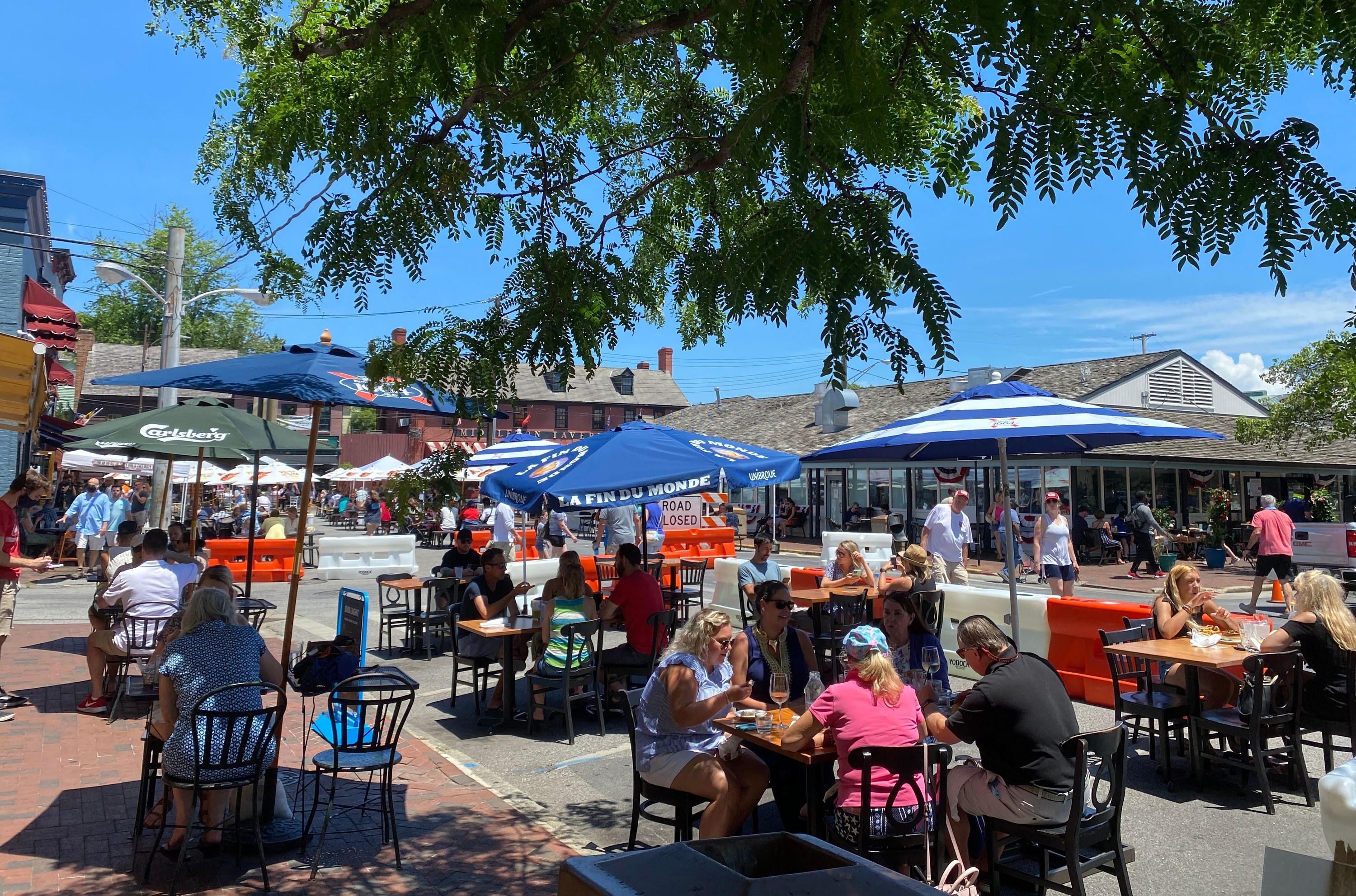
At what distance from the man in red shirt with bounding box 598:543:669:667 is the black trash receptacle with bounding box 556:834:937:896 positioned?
6.85 meters

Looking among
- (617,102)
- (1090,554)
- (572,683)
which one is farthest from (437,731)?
(1090,554)

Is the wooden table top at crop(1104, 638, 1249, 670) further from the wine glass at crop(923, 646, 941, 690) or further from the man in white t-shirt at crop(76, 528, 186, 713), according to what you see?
the man in white t-shirt at crop(76, 528, 186, 713)

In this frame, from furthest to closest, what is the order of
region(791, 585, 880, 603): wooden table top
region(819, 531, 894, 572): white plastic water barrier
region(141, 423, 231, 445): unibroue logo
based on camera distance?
region(819, 531, 894, 572): white plastic water barrier < region(791, 585, 880, 603): wooden table top < region(141, 423, 231, 445): unibroue logo

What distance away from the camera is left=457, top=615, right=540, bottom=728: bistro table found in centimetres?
798

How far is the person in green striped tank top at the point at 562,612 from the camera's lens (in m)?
7.88

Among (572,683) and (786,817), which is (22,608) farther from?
(786,817)

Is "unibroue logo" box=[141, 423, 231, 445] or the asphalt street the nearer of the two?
the asphalt street

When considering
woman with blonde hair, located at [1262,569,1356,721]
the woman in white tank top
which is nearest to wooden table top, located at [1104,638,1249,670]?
woman with blonde hair, located at [1262,569,1356,721]

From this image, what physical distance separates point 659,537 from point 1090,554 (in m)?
15.7

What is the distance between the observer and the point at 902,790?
4363mm

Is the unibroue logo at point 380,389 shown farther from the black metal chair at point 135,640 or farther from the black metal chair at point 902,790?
the black metal chair at point 902,790

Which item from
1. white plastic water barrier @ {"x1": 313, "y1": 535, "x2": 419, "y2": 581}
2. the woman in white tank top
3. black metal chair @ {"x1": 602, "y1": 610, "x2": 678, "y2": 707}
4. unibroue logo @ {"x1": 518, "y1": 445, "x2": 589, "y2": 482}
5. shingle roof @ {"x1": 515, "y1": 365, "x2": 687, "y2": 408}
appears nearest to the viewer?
black metal chair @ {"x1": 602, "y1": 610, "x2": 678, "y2": 707}

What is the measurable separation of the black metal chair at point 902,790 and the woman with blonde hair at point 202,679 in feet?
10.7

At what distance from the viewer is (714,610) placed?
18.3 ft
